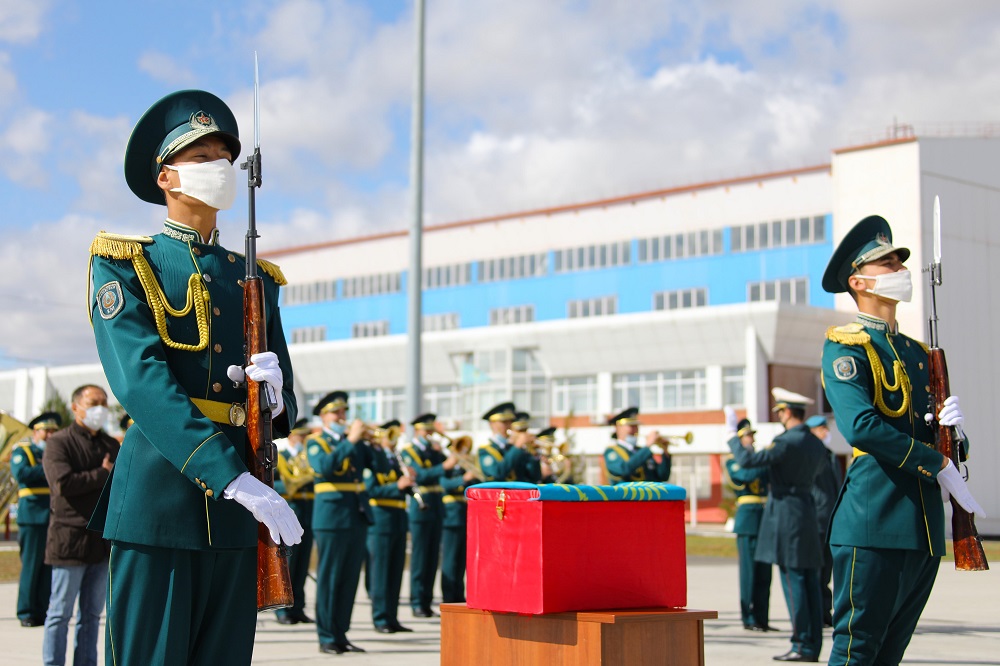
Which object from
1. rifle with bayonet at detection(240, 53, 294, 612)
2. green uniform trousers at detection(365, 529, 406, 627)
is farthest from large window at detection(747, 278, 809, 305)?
rifle with bayonet at detection(240, 53, 294, 612)

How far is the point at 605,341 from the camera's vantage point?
54656 millimetres

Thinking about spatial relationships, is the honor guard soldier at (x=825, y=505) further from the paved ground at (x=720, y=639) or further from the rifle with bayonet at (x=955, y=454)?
the rifle with bayonet at (x=955, y=454)

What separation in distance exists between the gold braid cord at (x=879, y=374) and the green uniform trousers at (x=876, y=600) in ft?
2.39

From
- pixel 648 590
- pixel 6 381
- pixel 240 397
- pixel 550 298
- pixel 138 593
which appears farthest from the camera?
pixel 6 381

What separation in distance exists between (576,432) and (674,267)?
30.2 feet

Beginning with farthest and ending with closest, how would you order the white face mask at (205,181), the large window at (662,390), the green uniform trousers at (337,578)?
the large window at (662,390)
the green uniform trousers at (337,578)
the white face mask at (205,181)

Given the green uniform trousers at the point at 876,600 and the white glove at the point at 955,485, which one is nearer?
the green uniform trousers at the point at 876,600

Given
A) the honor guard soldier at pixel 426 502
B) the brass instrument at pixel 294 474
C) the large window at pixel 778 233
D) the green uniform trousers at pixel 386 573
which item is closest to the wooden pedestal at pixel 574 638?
the green uniform trousers at pixel 386 573

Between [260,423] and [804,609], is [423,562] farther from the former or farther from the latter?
[260,423]

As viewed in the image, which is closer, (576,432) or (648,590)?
(648,590)

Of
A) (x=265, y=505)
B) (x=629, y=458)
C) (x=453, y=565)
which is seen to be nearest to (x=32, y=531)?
(x=453, y=565)

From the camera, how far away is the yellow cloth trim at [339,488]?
11.9 metres

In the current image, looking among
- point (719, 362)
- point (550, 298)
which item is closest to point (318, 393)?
point (550, 298)

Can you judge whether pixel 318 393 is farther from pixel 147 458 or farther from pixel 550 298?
pixel 147 458
